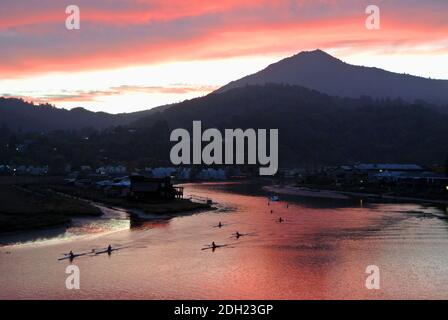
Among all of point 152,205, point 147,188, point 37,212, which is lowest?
point 152,205

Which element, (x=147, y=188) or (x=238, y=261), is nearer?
(x=238, y=261)

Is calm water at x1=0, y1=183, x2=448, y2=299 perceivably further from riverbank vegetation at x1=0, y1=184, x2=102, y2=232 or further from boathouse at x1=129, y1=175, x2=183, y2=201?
boathouse at x1=129, y1=175, x2=183, y2=201

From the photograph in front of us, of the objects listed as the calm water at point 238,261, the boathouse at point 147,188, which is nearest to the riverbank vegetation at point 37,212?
the calm water at point 238,261

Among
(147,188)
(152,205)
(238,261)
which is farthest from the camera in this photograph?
(147,188)

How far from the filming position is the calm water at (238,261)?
23.1 m

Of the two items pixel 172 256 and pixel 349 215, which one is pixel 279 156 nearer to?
pixel 349 215

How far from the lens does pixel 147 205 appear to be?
54.5 m

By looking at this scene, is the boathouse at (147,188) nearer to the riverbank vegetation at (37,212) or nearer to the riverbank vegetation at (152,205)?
the riverbank vegetation at (152,205)

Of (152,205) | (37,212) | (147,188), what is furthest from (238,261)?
(147,188)

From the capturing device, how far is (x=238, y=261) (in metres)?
29.4

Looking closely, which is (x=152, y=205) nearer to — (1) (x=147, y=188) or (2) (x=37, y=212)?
(1) (x=147, y=188)

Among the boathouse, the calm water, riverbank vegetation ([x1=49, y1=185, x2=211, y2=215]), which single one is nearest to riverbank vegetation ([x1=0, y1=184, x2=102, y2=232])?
the calm water

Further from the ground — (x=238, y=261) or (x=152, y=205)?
(x=152, y=205)

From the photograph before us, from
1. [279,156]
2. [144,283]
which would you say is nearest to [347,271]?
[144,283]
